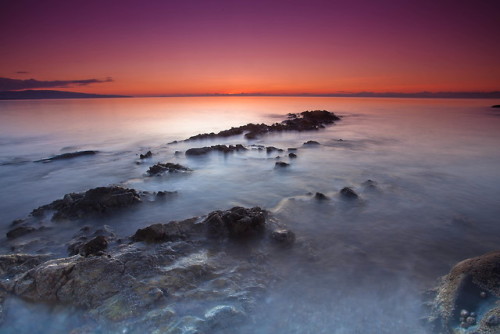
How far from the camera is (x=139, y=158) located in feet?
47.4

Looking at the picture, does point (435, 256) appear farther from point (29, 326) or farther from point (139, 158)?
point (139, 158)

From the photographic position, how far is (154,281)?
4160 mm

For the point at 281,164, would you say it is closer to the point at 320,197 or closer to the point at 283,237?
the point at 320,197

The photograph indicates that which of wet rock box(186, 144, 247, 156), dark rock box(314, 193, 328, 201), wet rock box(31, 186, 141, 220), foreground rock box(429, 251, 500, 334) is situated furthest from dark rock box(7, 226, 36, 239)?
wet rock box(186, 144, 247, 156)

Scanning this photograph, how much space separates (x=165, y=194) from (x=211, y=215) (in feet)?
9.26

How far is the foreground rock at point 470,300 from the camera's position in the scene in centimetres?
326

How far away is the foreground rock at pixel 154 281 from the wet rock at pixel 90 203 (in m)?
1.62

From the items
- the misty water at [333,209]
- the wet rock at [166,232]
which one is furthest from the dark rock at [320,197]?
the wet rock at [166,232]

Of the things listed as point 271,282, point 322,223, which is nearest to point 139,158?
point 322,223

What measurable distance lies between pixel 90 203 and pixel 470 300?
7.70 m

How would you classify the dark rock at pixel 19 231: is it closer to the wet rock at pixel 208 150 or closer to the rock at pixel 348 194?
the rock at pixel 348 194

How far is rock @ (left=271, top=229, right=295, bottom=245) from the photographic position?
223 inches

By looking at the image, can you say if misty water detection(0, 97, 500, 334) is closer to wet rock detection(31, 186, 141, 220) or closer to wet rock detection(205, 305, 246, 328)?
wet rock detection(205, 305, 246, 328)

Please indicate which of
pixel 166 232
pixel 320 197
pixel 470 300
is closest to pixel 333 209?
pixel 320 197
